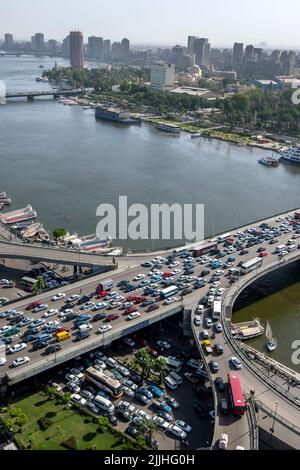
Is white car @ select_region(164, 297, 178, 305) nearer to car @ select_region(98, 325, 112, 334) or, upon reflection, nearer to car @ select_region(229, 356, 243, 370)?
car @ select_region(98, 325, 112, 334)

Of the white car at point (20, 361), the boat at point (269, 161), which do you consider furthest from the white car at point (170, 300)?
the boat at point (269, 161)

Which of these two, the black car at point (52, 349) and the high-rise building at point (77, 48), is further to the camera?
the high-rise building at point (77, 48)

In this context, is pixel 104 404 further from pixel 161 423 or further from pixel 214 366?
pixel 214 366

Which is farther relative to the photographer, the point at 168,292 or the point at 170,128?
the point at 170,128

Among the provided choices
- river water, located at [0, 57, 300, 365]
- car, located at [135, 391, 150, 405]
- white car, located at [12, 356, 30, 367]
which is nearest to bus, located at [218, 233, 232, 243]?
river water, located at [0, 57, 300, 365]

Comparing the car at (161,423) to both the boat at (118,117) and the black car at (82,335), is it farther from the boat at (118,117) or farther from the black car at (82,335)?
the boat at (118,117)

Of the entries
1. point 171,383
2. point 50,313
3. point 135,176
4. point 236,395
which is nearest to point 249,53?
point 135,176

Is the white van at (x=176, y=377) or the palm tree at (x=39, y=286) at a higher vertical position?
the palm tree at (x=39, y=286)
